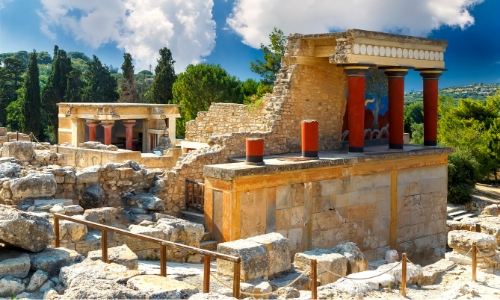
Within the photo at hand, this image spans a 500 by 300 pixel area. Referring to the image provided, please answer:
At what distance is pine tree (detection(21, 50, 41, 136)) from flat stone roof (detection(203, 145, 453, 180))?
104ft

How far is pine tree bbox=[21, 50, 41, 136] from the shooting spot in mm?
41375

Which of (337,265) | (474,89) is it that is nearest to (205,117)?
(337,265)

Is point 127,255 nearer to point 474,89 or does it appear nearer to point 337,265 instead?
point 337,265

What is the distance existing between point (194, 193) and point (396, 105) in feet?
20.2

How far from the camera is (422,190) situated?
49.7 feet

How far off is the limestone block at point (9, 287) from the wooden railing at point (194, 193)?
6.18m

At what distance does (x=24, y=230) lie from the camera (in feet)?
21.1

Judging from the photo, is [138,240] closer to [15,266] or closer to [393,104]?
[15,266]

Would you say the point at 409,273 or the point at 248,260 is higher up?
the point at 248,260

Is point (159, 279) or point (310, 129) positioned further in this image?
point (310, 129)

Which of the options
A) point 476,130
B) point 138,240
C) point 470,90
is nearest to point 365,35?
point 138,240

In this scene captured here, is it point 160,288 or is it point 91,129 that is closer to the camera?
point 160,288

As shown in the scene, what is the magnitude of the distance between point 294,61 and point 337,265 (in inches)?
247

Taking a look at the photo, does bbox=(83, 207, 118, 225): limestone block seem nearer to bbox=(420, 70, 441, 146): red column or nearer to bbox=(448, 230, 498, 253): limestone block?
bbox=(448, 230, 498, 253): limestone block
